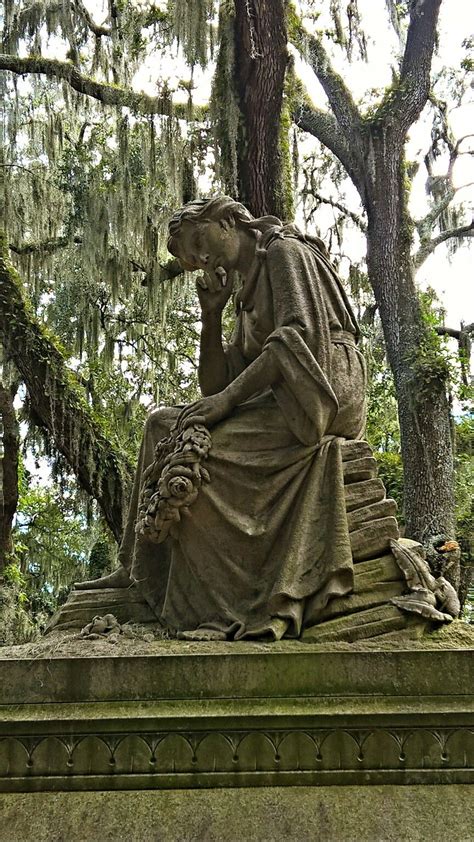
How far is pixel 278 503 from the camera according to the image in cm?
362

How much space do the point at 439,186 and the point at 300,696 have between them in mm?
14581

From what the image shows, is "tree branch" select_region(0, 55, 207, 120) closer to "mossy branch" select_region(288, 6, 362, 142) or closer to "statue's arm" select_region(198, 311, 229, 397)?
"mossy branch" select_region(288, 6, 362, 142)

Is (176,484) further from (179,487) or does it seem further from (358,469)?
(358,469)

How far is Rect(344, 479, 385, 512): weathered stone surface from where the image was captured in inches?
145

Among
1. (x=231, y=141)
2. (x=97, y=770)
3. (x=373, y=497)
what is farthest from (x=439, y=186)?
(x=97, y=770)

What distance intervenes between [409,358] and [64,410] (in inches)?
205

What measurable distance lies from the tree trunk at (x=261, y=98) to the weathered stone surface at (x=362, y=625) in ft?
25.4

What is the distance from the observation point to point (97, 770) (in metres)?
2.95

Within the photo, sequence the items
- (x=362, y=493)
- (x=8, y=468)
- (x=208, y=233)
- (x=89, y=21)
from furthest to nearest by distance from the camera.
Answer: (x=89, y=21), (x=8, y=468), (x=208, y=233), (x=362, y=493)

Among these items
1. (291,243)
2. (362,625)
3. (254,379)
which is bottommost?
(362,625)

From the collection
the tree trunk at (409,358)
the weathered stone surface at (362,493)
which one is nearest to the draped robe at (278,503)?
the weathered stone surface at (362,493)

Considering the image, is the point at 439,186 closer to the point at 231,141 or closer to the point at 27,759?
the point at 231,141

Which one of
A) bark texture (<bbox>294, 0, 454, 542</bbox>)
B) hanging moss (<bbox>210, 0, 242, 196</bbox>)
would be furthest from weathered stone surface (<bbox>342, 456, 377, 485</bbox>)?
bark texture (<bbox>294, 0, 454, 542</bbox>)

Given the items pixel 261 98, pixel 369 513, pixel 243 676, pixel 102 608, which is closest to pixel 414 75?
pixel 261 98
